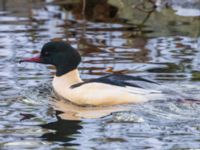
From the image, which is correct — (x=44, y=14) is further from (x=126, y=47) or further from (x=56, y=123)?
(x=56, y=123)

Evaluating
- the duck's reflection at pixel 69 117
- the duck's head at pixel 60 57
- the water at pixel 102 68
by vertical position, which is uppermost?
the duck's head at pixel 60 57

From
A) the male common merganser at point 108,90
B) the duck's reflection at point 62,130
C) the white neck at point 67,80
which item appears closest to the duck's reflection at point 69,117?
the duck's reflection at point 62,130

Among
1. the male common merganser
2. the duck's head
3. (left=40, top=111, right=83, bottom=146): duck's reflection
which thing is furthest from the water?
the duck's head

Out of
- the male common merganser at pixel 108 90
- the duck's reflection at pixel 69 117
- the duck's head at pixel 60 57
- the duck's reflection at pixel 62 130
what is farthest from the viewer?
the duck's head at pixel 60 57

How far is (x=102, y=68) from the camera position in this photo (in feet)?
40.7

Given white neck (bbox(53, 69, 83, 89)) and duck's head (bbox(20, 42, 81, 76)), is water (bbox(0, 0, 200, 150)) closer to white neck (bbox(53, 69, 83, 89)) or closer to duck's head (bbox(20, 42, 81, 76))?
white neck (bbox(53, 69, 83, 89))

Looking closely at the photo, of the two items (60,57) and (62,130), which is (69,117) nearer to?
(62,130)

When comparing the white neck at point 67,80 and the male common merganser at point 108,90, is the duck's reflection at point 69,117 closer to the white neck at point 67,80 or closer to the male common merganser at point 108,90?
the male common merganser at point 108,90

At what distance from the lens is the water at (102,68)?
8977 mm

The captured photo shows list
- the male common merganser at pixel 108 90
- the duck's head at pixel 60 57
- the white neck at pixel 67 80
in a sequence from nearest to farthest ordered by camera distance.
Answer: the male common merganser at pixel 108 90
the white neck at pixel 67 80
the duck's head at pixel 60 57

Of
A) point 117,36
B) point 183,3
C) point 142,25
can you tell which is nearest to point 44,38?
point 117,36

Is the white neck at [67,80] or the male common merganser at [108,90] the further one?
the white neck at [67,80]

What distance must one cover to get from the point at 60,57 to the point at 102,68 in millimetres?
1210

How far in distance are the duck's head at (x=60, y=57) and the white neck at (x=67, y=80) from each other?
0.06 metres
